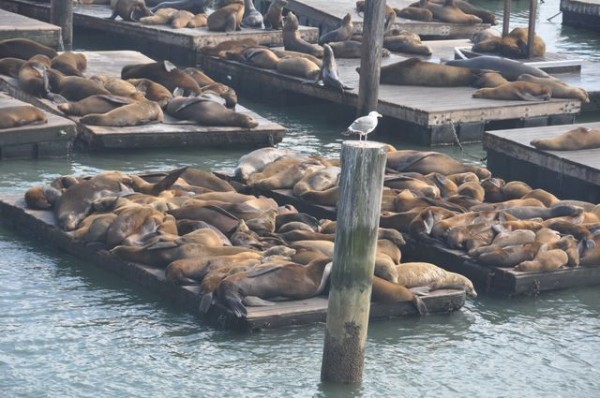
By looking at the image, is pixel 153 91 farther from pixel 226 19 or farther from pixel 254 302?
pixel 254 302

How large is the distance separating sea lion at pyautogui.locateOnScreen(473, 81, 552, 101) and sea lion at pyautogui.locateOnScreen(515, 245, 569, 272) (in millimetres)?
5810

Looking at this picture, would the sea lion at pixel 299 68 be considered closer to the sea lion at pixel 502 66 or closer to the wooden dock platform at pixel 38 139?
the sea lion at pixel 502 66

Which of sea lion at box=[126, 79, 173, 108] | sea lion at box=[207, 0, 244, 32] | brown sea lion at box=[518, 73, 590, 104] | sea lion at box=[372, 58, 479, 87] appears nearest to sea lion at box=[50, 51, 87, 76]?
sea lion at box=[126, 79, 173, 108]

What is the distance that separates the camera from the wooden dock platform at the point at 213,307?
8375 mm

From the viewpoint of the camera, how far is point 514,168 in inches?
510

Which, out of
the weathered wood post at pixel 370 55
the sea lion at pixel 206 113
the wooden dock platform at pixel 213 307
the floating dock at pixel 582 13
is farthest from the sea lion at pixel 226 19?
the wooden dock platform at pixel 213 307

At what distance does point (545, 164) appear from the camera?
12.4m

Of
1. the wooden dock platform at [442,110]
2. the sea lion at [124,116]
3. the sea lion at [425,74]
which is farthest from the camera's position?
the sea lion at [425,74]

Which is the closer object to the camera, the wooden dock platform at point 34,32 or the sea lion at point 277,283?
the sea lion at point 277,283

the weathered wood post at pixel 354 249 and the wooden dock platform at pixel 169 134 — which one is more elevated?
the weathered wood post at pixel 354 249

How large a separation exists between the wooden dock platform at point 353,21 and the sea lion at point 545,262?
36.5 feet

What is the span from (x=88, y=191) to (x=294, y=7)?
43.8 feet

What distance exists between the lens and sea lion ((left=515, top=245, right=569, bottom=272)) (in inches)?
371

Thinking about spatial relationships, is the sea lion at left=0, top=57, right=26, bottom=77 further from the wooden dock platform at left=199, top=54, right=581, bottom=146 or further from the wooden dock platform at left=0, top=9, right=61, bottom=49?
the wooden dock platform at left=199, top=54, right=581, bottom=146
